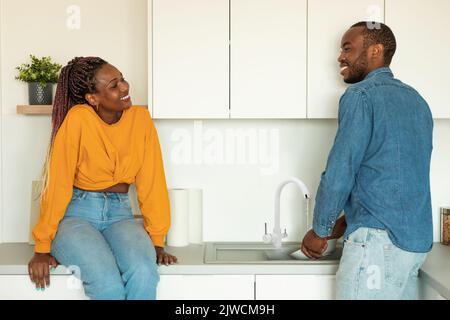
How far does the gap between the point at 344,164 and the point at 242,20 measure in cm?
78

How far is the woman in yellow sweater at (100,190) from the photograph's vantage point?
1.95m

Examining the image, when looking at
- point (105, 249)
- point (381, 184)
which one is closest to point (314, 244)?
point (381, 184)

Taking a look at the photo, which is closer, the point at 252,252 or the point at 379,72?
the point at 379,72

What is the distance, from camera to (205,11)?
2.20m

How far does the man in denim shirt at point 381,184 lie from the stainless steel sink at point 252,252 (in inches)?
18.5

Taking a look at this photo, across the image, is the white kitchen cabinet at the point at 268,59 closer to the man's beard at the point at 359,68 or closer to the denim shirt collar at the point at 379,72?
the man's beard at the point at 359,68

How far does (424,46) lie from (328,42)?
1.20 ft

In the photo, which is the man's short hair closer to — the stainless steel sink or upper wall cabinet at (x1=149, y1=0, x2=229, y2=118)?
upper wall cabinet at (x1=149, y1=0, x2=229, y2=118)

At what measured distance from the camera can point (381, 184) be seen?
1.74 metres

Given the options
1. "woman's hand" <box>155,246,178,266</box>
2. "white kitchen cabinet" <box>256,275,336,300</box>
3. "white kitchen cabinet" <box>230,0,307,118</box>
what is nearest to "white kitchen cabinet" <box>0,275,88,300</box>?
"woman's hand" <box>155,246,178,266</box>

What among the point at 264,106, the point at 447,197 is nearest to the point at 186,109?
the point at 264,106

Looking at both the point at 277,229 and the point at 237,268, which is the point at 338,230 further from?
the point at 237,268
